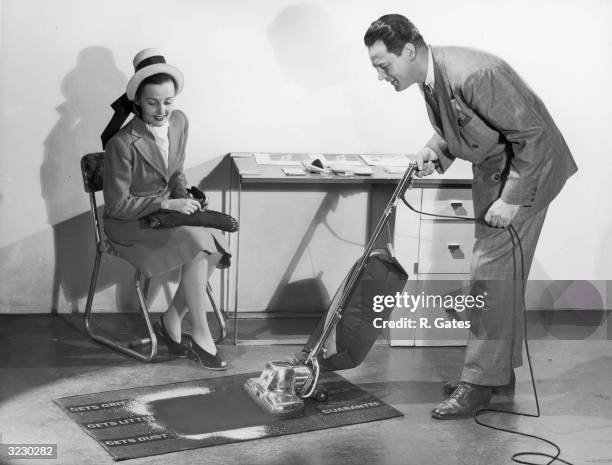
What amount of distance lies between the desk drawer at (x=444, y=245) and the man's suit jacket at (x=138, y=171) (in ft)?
3.84

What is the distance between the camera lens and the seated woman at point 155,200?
4.52m

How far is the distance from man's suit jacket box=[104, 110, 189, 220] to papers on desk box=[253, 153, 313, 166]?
495 millimetres

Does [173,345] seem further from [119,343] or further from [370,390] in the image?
[370,390]

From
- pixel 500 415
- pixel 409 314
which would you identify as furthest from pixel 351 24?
pixel 500 415

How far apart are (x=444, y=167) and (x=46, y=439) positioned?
6.10 feet

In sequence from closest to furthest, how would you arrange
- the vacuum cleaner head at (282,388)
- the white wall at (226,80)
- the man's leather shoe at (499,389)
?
the vacuum cleaner head at (282,388) < the man's leather shoe at (499,389) < the white wall at (226,80)

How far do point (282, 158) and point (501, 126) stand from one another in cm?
158

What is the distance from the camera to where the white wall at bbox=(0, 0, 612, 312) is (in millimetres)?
5043

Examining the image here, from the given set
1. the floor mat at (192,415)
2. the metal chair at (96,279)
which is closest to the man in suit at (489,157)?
the floor mat at (192,415)

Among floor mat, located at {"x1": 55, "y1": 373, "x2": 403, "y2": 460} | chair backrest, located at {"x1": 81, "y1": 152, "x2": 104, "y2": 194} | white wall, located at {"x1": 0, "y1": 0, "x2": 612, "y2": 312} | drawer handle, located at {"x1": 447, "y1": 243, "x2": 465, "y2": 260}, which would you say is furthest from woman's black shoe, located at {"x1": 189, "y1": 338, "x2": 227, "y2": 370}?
drawer handle, located at {"x1": 447, "y1": 243, "x2": 465, "y2": 260}

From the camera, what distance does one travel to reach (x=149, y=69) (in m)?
4.45

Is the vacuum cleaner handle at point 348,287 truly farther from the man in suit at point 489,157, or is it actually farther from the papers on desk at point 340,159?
the papers on desk at point 340,159

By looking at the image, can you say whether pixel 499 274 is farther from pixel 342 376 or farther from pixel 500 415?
pixel 342 376

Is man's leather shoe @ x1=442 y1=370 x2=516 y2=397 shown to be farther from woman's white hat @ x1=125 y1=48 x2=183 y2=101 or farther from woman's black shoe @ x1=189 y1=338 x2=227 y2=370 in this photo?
woman's white hat @ x1=125 y1=48 x2=183 y2=101
